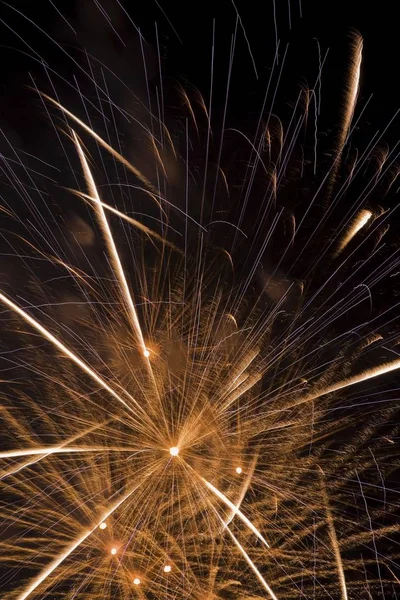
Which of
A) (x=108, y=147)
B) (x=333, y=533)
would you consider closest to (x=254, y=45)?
(x=108, y=147)

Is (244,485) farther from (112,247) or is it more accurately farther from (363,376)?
(112,247)

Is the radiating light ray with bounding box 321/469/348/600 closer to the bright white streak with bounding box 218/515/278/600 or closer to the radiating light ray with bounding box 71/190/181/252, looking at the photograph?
the bright white streak with bounding box 218/515/278/600

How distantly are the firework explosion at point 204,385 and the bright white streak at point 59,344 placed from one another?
0.01 meters

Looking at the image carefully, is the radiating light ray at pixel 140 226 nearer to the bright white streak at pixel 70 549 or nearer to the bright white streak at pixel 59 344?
the bright white streak at pixel 59 344

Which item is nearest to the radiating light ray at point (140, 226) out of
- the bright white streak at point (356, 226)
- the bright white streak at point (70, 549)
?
the bright white streak at point (356, 226)

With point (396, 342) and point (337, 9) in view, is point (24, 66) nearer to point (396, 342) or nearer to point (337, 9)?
point (337, 9)

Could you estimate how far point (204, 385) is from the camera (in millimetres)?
3900

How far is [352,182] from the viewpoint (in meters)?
3.57

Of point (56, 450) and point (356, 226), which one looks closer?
point (356, 226)

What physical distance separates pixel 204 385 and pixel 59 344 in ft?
3.30

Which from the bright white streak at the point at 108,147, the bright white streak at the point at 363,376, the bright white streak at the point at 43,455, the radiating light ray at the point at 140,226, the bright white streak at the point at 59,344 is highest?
the bright white streak at the point at 108,147

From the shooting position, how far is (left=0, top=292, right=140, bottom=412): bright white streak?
12.5 ft

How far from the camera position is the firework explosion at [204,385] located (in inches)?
144

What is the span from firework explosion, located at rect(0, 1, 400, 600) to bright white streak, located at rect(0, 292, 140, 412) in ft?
0.05
